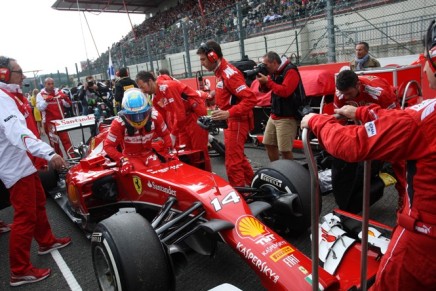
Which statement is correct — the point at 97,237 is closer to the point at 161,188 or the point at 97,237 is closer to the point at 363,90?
the point at 161,188

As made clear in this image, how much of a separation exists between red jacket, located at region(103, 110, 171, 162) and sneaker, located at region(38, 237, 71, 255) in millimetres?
1002

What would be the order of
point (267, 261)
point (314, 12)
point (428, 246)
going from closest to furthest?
point (428, 246)
point (267, 261)
point (314, 12)

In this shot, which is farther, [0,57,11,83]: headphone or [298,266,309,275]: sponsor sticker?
[0,57,11,83]: headphone

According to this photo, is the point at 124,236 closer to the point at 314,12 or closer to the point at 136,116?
the point at 136,116

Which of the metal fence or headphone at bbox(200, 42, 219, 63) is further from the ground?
the metal fence

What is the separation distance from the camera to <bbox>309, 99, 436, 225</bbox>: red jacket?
144 cm

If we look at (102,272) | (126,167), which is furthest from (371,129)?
(126,167)

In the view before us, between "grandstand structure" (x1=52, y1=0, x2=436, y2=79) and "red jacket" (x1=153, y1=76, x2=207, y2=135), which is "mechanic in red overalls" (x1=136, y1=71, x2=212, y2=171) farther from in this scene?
A: "grandstand structure" (x1=52, y1=0, x2=436, y2=79)

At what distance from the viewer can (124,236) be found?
238 centimetres

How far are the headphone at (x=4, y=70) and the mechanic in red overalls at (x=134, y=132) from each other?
104 cm

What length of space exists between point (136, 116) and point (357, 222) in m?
2.30

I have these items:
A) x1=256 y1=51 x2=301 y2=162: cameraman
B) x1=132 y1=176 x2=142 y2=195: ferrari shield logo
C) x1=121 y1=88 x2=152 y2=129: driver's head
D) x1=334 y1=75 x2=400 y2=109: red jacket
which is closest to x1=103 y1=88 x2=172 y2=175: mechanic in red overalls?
x1=121 y1=88 x2=152 y2=129: driver's head

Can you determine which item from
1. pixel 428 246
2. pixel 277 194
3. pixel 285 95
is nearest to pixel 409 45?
pixel 285 95

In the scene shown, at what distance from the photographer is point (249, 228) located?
2564mm
